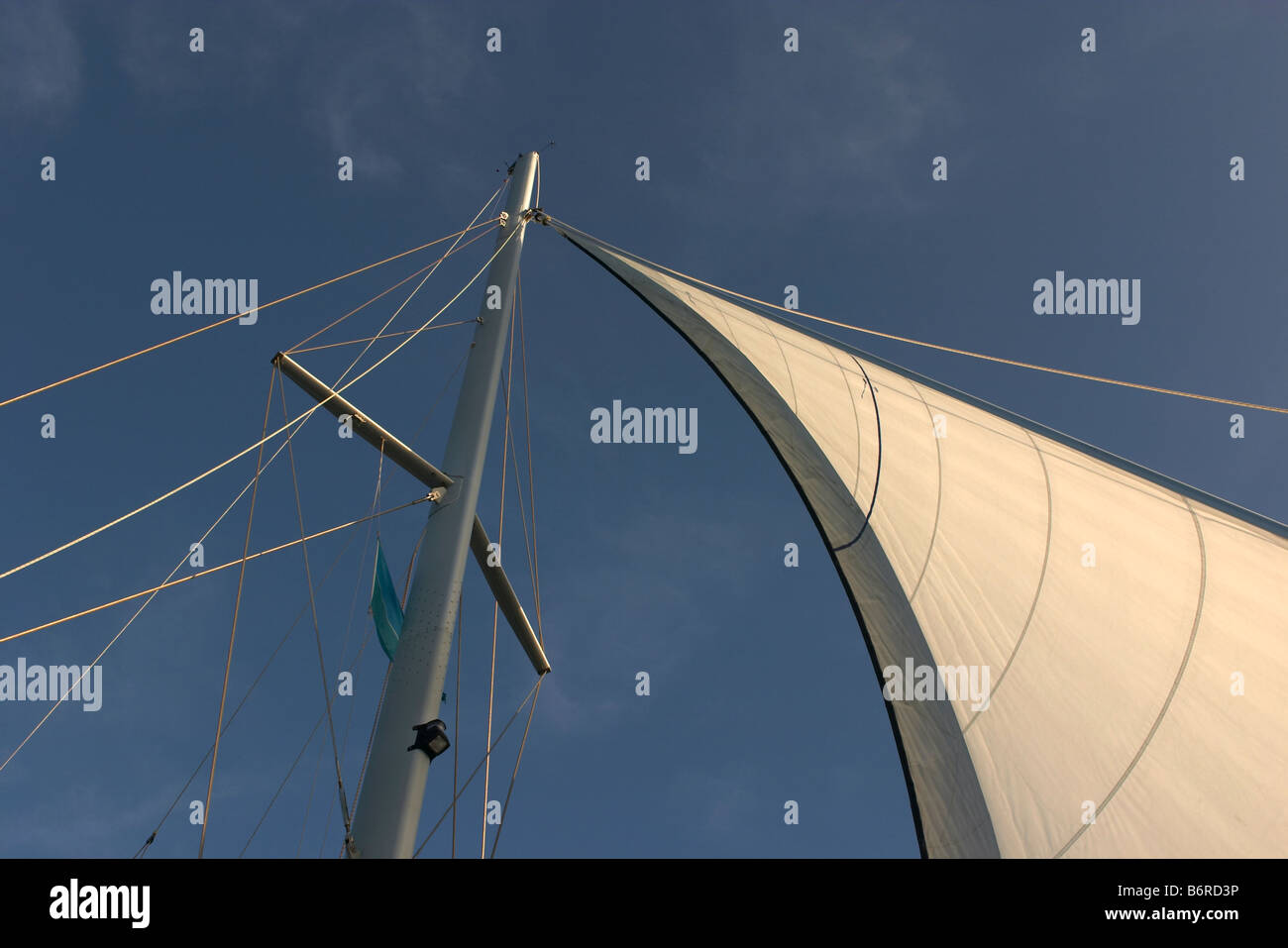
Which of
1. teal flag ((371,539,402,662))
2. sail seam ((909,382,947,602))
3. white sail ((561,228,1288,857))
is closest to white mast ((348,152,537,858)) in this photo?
teal flag ((371,539,402,662))

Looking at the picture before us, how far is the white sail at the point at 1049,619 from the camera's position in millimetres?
3910

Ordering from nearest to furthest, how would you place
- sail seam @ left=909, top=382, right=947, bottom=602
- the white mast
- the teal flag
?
the white mast
sail seam @ left=909, top=382, right=947, bottom=602
the teal flag

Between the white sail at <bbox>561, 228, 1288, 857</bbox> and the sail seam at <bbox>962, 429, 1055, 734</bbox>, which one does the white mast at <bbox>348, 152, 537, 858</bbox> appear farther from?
the sail seam at <bbox>962, 429, 1055, 734</bbox>

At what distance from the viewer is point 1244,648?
447 cm

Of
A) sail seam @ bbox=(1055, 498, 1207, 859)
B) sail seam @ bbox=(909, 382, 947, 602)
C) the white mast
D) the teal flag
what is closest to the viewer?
sail seam @ bbox=(1055, 498, 1207, 859)

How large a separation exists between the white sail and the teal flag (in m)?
3.35

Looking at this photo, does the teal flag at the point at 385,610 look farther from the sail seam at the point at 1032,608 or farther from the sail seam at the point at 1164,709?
the sail seam at the point at 1164,709

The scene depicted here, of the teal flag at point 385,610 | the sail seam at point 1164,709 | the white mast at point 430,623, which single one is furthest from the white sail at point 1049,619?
the teal flag at point 385,610

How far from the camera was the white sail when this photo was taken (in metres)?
3.91

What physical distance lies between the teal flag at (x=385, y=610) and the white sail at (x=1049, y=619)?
3353 millimetres
